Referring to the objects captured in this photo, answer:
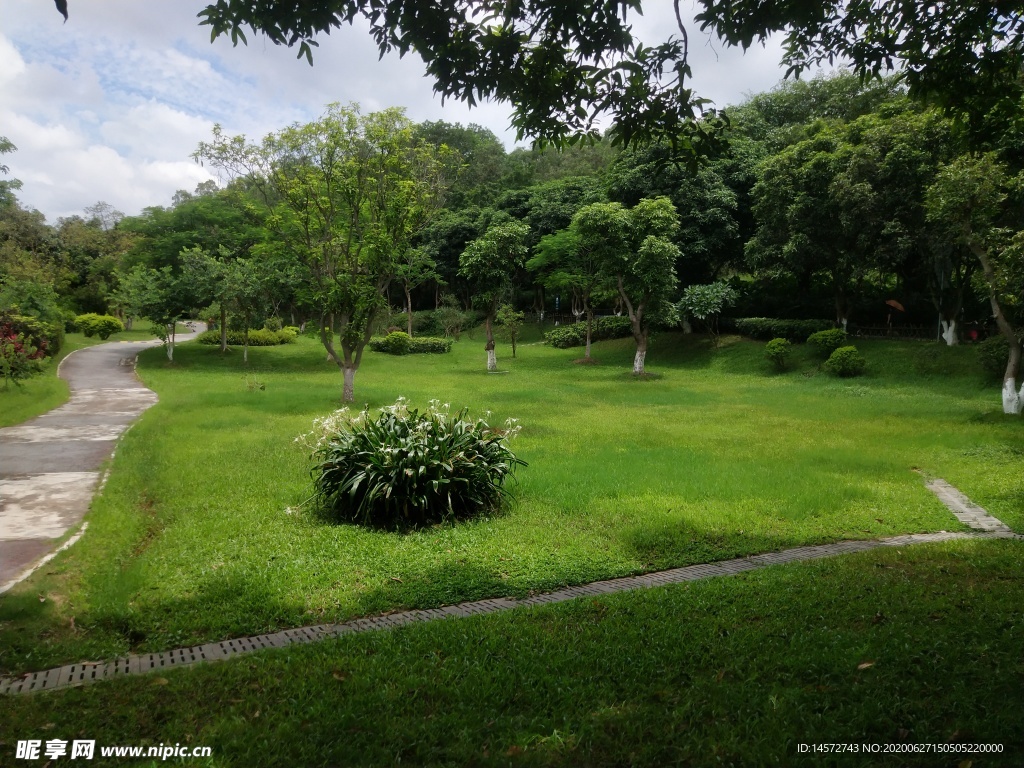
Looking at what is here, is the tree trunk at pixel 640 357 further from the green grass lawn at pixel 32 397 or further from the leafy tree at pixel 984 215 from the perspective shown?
the green grass lawn at pixel 32 397

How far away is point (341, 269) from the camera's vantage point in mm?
16078

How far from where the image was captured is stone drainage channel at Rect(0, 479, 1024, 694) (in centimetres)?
345

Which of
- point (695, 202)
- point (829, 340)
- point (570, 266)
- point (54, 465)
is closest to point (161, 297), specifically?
point (570, 266)

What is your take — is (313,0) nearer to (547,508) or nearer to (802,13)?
(802,13)

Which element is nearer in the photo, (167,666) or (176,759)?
(176,759)

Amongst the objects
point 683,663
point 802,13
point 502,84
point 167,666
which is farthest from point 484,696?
point 802,13

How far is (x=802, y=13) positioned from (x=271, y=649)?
5.11 metres

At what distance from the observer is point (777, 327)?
2489cm

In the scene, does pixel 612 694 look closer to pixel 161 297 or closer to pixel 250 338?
pixel 161 297

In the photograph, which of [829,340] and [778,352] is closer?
[829,340]

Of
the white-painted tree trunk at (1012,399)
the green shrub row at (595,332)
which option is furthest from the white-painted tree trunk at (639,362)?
the white-painted tree trunk at (1012,399)

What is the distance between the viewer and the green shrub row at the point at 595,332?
99.0 feet

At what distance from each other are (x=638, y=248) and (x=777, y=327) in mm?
6298

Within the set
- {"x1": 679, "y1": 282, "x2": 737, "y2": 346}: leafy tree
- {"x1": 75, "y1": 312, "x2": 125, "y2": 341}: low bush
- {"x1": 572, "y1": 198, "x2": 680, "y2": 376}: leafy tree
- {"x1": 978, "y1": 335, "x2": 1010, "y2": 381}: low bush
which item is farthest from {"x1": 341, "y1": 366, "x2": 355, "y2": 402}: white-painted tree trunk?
{"x1": 75, "y1": 312, "x2": 125, "y2": 341}: low bush
